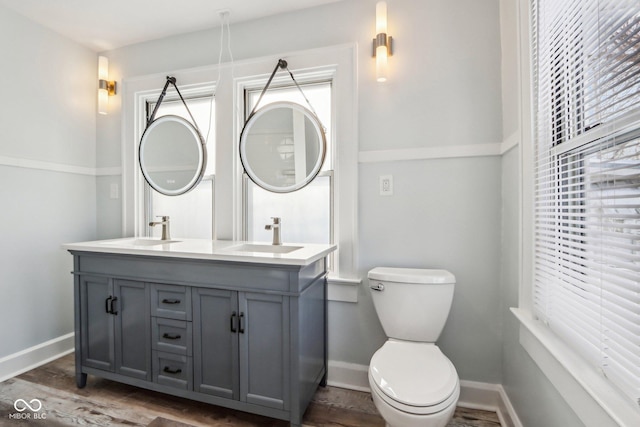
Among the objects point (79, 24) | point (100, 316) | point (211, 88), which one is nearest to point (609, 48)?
point (211, 88)

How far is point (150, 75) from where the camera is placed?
2340 mm

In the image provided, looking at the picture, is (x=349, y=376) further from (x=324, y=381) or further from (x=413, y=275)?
(x=413, y=275)

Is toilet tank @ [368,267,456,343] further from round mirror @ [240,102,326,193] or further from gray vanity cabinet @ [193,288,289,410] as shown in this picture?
round mirror @ [240,102,326,193]

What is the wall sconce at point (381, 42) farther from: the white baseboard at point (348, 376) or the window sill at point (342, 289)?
the white baseboard at point (348, 376)

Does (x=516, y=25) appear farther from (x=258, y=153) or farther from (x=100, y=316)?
(x=100, y=316)

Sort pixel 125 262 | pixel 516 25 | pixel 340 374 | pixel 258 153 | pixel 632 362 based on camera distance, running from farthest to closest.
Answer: pixel 258 153 → pixel 340 374 → pixel 125 262 → pixel 516 25 → pixel 632 362

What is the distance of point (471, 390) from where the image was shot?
1695mm

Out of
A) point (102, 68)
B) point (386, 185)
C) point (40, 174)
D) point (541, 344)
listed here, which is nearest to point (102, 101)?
point (102, 68)

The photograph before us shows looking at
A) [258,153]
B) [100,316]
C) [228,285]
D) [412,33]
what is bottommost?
[100,316]

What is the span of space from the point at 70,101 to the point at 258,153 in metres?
1.62

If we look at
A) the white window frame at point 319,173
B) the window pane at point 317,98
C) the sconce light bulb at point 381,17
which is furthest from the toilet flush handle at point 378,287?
the sconce light bulb at point 381,17

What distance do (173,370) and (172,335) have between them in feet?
0.63

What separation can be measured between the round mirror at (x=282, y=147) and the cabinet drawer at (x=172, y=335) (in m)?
0.97

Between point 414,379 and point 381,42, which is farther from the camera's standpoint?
point 381,42
